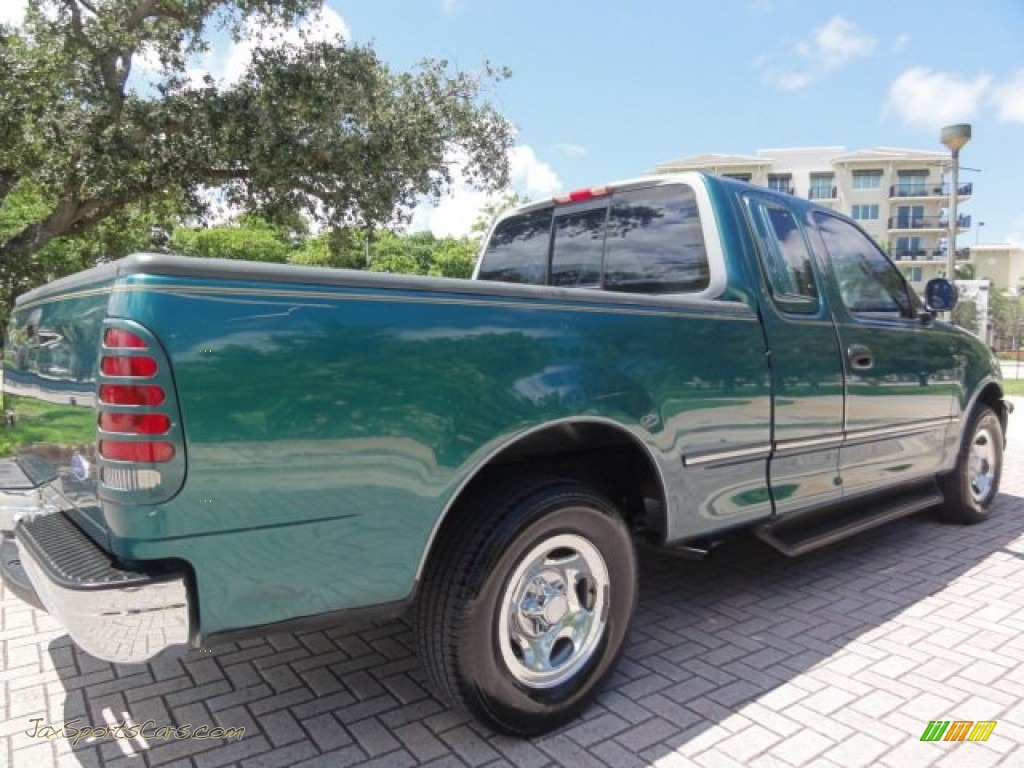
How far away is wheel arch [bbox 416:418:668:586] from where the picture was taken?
2436 millimetres

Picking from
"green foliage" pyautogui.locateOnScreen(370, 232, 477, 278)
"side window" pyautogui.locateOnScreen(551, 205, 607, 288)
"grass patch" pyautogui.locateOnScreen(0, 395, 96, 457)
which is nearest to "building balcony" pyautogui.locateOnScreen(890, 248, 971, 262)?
"green foliage" pyautogui.locateOnScreen(370, 232, 477, 278)

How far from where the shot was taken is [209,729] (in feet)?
8.47

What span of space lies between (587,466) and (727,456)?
0.62 metres

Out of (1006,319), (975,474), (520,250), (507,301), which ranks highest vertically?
(1006,319)

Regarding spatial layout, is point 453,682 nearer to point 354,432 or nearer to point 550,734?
point 550,734

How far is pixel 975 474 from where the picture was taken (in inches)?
211

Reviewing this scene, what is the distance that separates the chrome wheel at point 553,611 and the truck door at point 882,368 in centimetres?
183

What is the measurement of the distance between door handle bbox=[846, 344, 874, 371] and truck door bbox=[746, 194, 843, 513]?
0.38 feet

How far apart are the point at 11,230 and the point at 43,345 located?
1883 cm

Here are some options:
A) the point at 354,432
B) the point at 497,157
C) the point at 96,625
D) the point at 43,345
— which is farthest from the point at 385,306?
the point at 497,157

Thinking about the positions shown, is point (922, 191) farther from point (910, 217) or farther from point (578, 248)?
point (578, 248)

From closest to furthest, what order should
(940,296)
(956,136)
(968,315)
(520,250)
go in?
(520,250) < (940,296) < (956,136) < (968,315)

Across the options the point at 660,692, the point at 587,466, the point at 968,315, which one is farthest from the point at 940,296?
the point at 968,315

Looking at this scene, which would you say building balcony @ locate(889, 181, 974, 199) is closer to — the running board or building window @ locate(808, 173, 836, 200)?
building window @ locate(808, 173, 836, 200)
